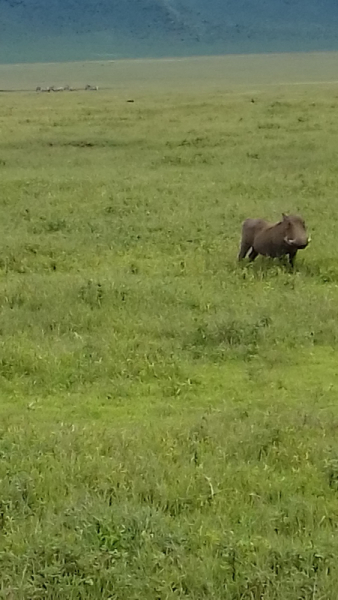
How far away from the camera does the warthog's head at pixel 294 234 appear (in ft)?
38.5

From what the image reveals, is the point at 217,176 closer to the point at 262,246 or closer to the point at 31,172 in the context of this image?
the point at 31,172

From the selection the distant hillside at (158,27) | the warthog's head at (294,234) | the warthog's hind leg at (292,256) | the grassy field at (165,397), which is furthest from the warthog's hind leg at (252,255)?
the distant hillside at (158,27)

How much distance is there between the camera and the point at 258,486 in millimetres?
5844

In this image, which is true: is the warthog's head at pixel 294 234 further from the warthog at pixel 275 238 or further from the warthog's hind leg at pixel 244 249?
the warthog's hind leg at pixel 244 249

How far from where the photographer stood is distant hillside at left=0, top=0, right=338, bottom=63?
144 meters

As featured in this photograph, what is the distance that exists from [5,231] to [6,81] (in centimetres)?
7666

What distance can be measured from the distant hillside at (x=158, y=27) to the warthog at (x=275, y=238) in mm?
127060

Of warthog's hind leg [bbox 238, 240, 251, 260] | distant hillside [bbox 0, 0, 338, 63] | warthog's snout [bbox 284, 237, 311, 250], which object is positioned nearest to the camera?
warthog's snout [bbox 284, 237, 311, 250]

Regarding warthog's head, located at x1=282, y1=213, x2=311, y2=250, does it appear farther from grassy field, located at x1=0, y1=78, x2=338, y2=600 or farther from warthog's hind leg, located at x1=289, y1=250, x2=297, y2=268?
grassy field, located at x1=0, y1=78, x2=338, y2=600

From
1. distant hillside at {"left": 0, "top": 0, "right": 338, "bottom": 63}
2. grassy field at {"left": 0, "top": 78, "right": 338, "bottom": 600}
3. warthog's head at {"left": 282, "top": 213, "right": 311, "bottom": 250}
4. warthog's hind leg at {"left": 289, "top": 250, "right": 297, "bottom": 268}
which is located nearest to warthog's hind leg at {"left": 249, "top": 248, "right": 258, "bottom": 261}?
grassy field at {"left": 0, "top": 78, "right": 338, "bottom": 600}

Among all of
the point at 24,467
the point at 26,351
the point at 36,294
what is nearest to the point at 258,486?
the point at 24,467

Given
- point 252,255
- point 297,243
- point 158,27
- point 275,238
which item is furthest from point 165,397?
point 158,27

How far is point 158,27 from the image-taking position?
159 m

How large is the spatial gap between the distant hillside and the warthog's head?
127567mm
